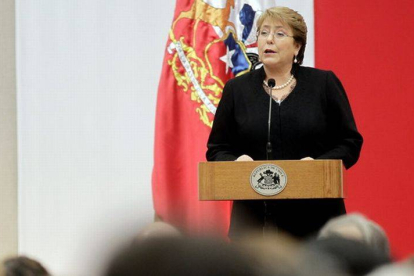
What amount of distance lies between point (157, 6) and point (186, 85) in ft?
1.98

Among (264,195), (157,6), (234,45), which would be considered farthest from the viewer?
(157,6)

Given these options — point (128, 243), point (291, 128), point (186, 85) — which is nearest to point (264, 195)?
point (291, 128)

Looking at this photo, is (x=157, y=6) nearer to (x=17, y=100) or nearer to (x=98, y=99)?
(x=98, y=99)

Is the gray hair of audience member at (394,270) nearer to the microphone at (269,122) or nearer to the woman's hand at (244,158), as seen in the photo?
the woman's hand at (244,158)

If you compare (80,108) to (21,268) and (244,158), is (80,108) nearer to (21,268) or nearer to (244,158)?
(244,158)

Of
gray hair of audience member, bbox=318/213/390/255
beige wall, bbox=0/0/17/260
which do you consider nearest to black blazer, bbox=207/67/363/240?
gray hair of audience member, bbox=318/213/390/255

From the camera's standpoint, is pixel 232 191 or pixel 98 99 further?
pixel 98 99

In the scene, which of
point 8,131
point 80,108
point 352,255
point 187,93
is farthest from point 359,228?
point 8,131

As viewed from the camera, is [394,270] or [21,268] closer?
[394,270]

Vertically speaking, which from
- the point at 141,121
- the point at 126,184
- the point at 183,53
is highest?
the point at 183,53

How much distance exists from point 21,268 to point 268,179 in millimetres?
1820

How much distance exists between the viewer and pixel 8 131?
567 cm

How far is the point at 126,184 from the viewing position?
546 centimetres

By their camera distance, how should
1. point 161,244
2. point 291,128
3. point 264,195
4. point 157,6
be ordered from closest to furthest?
point 161,244, point 264,195, point 291,128, point 157,6
